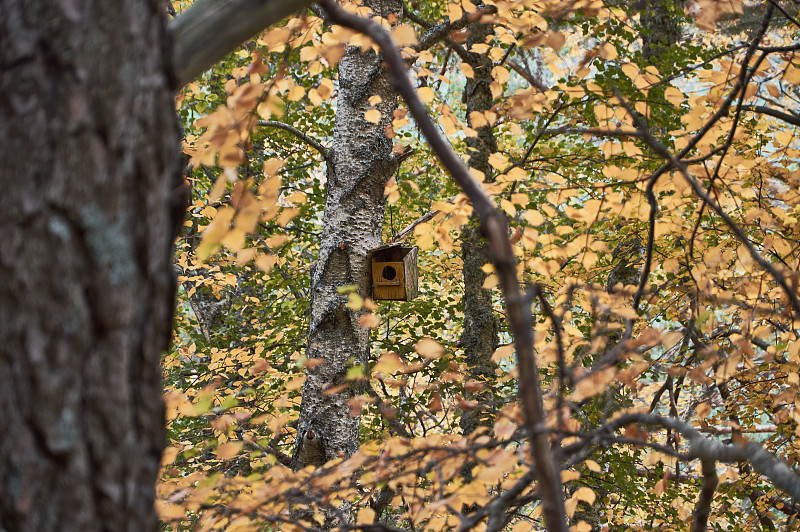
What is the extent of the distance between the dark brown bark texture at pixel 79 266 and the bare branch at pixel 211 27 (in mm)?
116

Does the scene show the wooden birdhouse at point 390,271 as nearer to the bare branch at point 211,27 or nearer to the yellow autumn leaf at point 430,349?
the yellow autumn leaf at point 430,349

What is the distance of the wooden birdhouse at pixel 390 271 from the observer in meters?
2.94

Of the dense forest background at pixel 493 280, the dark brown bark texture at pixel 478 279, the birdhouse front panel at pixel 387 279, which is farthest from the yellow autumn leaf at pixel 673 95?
the dark brown bark texture at pixel 478 279

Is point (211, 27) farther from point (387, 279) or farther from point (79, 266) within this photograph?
point (387, 279)

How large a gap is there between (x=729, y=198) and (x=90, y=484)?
2463 millimetres

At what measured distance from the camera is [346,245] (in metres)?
2.85

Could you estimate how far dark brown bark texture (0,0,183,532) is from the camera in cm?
69

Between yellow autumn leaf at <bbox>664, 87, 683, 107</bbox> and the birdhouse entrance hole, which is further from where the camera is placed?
the birdhouse entrance hole

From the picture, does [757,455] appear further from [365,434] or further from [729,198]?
[365,434]

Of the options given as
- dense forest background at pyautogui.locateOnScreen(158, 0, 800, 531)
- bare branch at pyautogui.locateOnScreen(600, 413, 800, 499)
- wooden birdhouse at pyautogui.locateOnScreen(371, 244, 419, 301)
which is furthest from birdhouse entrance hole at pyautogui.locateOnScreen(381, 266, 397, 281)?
bare branch at pyautogui.locateOnScreen(600, 413, 800, 499)

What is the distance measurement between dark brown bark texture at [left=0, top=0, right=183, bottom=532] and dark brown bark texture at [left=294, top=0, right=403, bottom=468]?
199 centimetres

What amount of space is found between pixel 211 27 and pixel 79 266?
466mm

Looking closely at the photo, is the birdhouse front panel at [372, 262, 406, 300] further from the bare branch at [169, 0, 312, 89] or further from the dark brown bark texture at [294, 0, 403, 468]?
the bare branch at [169, 0, 312, 89]

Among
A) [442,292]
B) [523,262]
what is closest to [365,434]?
[442,292]
